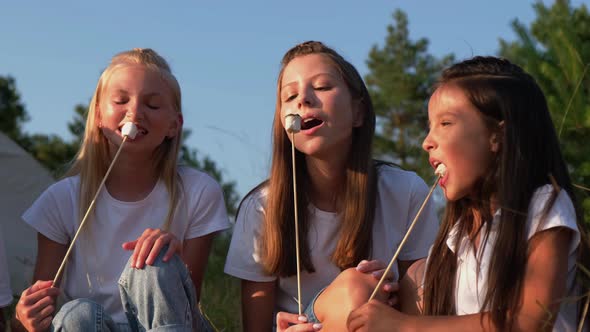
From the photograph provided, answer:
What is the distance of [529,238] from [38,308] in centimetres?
129

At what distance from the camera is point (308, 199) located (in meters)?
2.85

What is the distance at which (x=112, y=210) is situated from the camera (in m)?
2.88

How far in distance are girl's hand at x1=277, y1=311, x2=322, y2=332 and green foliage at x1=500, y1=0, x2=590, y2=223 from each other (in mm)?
1957

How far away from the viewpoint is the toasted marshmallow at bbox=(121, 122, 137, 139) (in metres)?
2.61

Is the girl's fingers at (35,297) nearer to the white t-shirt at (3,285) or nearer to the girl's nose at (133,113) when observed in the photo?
the white t-shirt at (3,285)

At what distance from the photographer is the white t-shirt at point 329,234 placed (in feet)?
9.09

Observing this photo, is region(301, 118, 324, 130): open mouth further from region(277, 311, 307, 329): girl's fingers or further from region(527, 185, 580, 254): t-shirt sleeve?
region(527, 185, 580, 254): t-shirt sleeve

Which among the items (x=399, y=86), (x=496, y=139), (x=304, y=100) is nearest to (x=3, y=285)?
(x=304, y=100)

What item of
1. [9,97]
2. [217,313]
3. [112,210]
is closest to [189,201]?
[112,210]

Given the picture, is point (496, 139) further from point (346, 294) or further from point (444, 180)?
point (346, 294)

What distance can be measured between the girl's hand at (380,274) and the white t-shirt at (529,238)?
18 centimetres

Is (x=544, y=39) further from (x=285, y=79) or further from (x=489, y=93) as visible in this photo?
(x=489, y=93)

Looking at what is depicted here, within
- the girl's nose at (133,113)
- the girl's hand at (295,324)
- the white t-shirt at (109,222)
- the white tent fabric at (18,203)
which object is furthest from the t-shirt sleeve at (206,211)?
the white tent fabric at (18,203)

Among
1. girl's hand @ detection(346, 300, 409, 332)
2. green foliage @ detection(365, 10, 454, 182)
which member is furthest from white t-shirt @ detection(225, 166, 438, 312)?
green foliage @ detection(365, 10, 454, 182)
